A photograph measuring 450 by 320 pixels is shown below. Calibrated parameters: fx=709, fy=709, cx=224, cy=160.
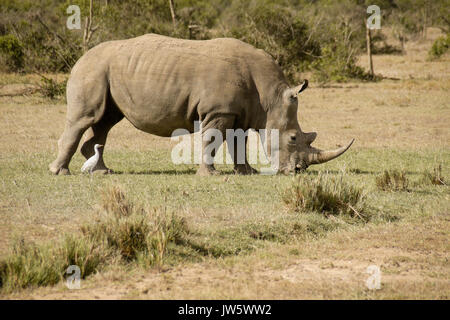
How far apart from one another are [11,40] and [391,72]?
1398cm

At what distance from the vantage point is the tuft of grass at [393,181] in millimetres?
9242

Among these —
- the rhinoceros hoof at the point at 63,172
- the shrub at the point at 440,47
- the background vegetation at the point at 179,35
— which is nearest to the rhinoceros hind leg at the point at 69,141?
the rhinoceros hoof at the point at 63,172

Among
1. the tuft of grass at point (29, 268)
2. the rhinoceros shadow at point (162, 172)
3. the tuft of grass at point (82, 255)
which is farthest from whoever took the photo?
the rhinoceros shadow at point (162, 172)

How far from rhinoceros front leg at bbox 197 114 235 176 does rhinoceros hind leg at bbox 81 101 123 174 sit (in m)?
1.36

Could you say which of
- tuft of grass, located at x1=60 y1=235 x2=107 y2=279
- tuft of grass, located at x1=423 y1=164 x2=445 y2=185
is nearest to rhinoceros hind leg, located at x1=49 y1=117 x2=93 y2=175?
tuft of grass, located at x1=60 y1=235 x2=107 y2=279

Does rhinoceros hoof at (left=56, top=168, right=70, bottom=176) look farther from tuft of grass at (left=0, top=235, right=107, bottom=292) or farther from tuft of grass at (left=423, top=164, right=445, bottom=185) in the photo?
tuft of grass at (left=423, top=164, right=445, bottom=185)

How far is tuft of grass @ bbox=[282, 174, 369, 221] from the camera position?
7.95m

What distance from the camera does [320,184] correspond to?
318 inches

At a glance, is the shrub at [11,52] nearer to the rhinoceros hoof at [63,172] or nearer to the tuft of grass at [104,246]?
the rhinoceros hoof at [63,172]

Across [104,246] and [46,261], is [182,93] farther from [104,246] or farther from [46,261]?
[46,261]

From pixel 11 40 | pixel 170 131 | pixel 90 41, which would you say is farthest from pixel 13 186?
pixel 11 40

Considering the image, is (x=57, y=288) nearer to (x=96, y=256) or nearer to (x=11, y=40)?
(x=96, y=256)

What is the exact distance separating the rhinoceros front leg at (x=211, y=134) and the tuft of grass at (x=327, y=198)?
6.02 feet

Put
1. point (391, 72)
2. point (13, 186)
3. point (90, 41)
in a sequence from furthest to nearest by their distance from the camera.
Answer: point (391, 72), point (90, 41), point (13, 186)
